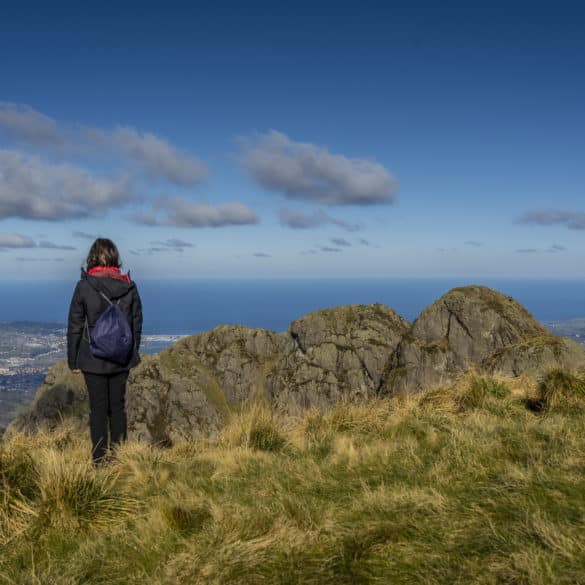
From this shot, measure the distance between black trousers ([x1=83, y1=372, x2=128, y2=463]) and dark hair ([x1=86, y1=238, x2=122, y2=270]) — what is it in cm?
184

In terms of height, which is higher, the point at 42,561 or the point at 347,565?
the point at 347,565

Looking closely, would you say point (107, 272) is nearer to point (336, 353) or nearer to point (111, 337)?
point (111, 337)

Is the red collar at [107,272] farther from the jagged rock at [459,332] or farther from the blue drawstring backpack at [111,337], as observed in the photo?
the jagged rock at [459,332]

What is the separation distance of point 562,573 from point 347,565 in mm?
1523

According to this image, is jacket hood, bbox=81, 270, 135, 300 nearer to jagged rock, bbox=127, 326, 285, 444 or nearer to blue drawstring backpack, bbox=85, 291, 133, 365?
blue drawstring backpack, bbox=85, 291, 133, 365

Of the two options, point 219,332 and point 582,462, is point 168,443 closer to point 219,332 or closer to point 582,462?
point 582,462

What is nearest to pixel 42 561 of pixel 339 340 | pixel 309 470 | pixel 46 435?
pixel 309 470

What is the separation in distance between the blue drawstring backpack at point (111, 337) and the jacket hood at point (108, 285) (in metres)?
0.09

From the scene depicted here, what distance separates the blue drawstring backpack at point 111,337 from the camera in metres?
7.37

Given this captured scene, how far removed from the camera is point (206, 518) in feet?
16.0

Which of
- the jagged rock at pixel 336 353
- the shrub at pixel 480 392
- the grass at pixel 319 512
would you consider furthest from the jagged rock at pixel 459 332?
the grass at pixel 319 512

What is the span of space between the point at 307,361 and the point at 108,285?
95476mm

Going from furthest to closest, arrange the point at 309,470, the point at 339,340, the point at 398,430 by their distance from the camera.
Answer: the point at 339,340 → the point at 398,430 → the point at 309,470

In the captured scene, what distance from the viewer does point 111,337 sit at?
7395 mm
